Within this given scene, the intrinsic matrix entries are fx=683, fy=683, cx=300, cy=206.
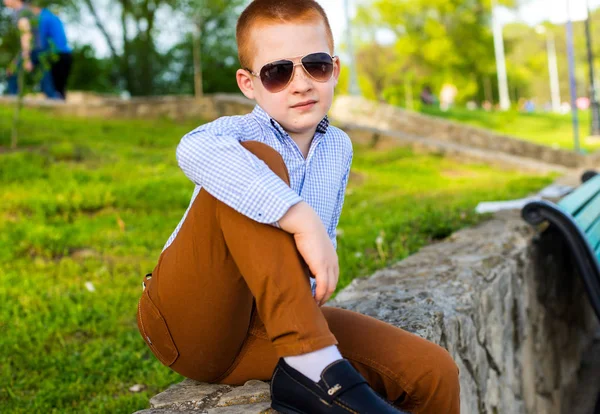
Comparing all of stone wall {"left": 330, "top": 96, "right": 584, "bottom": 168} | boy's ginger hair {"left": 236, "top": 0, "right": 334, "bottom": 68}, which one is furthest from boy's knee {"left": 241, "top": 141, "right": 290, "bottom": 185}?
stone wall {"left": 330, "top": 96, "right": 584, "bottom": 168}

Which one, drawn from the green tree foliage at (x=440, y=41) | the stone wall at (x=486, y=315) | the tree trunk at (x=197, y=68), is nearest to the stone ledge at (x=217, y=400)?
the stone wall at (x=486, y=315)

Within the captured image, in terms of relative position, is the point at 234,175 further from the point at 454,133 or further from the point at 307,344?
the point at 454,133

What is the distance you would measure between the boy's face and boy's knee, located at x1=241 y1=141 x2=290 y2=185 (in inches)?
9.7

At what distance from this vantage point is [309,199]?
6.24 ft

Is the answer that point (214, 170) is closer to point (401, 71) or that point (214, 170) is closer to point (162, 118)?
point (162, 118)

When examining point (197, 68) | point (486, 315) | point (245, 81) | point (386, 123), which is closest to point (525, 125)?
point (197, 68)

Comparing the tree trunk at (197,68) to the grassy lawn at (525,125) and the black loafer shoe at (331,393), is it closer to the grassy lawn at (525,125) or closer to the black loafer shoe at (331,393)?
the grassy lawn at (525,125)

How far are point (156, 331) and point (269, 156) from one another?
1.81ft

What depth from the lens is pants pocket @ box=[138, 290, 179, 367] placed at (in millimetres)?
1748

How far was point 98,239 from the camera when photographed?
4.60 meters

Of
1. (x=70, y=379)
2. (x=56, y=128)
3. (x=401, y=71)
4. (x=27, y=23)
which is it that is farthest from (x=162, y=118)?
(x=401, y=71)

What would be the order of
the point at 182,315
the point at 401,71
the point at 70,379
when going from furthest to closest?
the point at 401,71 → the point at 70,379 → the point at 182,315

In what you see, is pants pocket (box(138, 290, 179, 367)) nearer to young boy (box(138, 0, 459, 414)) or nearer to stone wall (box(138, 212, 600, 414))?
young boy (box(138, 0, 459, 414))

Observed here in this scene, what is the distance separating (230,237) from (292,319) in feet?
0.76
